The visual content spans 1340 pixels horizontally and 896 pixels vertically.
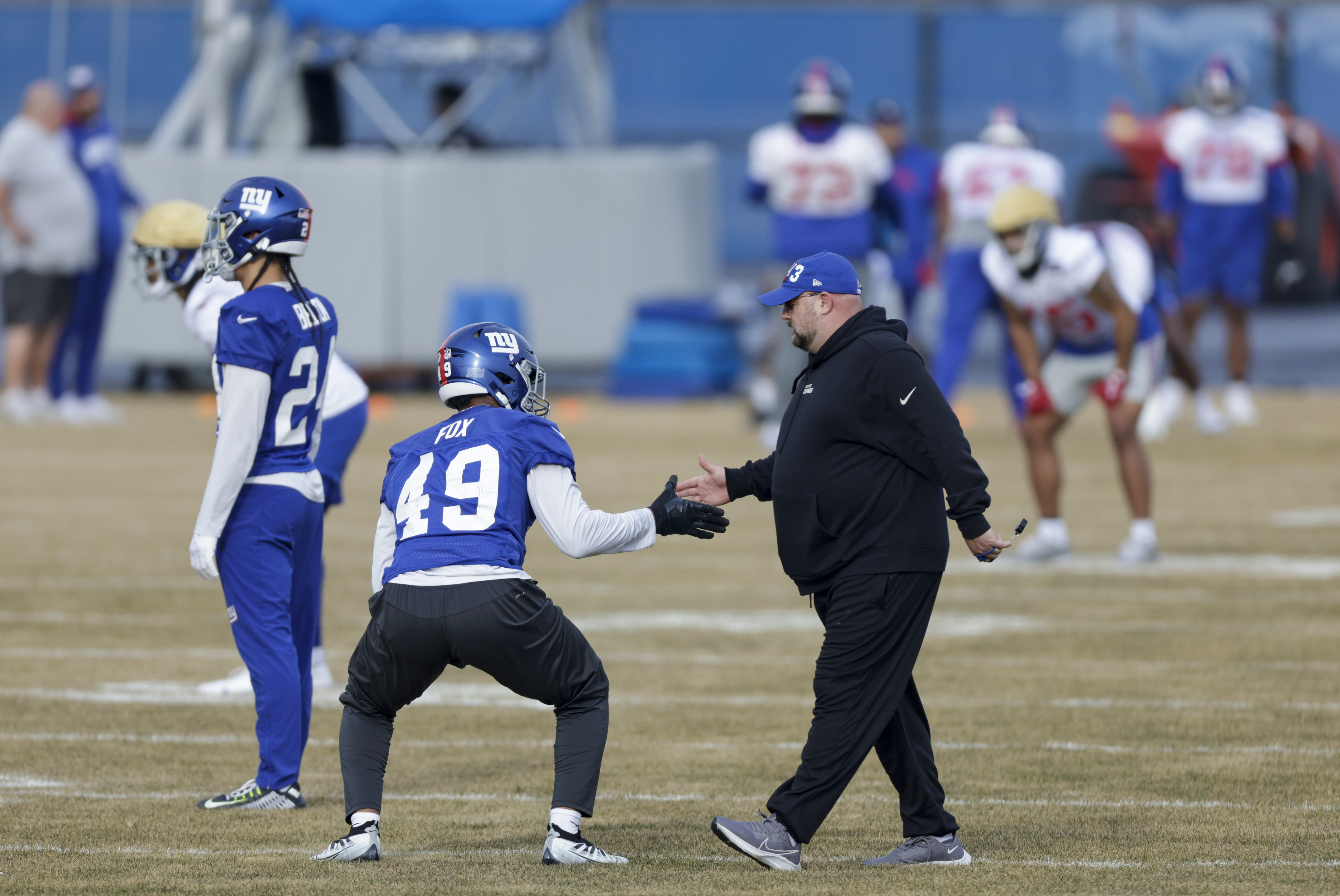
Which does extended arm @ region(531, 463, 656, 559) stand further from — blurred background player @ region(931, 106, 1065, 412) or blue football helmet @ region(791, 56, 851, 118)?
blue football helmet @ region(791, 56, 851, 118)

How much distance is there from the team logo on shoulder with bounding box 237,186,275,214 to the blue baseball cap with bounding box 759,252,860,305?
1630mm

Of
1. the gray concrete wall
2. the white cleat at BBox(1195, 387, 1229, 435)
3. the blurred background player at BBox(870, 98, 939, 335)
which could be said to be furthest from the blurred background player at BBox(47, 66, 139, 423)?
the white cleat at BBox(1195, 387, 1229, 435)

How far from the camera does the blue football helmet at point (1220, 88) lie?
17.3 meters

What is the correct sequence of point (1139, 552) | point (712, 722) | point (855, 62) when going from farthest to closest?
point (855, 62), point (1139, 552), point (712, 722)

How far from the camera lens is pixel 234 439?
643 cm

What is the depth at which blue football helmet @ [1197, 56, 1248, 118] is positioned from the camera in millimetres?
17328

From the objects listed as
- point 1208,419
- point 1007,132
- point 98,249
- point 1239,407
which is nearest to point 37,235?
point 98,249

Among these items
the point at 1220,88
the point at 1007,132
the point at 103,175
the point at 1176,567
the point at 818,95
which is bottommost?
the point at 1176,567

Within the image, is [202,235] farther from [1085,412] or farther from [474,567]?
[1085,412]

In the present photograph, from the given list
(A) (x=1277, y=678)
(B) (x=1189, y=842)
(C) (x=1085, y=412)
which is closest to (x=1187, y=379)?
(C) (x=1085, y=412)

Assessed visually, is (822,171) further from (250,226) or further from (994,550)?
(994,550)

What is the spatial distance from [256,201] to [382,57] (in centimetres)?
1878

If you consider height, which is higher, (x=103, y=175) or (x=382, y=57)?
(x=382, y=57)

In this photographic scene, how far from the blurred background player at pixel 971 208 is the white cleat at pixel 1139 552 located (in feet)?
12.5
